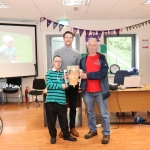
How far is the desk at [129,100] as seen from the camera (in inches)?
149

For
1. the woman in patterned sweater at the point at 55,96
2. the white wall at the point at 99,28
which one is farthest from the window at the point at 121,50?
the woman in patterned sweater at the point at 55,96

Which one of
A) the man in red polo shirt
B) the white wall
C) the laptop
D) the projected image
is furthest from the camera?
the white wall

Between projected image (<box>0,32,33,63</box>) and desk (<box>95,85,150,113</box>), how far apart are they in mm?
3182

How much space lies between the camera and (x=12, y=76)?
588cm

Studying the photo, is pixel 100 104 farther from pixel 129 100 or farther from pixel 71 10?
pixel 71 10

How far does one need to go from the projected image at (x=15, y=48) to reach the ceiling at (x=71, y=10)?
0.52 m

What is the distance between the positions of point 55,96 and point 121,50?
13.5 feet

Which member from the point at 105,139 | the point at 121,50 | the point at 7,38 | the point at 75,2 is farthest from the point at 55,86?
the point at 121,50

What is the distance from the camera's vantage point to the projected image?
5720 millimetres

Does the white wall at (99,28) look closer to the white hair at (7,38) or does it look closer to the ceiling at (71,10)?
the ceiling at (71,10)

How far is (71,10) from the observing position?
16.0 ft

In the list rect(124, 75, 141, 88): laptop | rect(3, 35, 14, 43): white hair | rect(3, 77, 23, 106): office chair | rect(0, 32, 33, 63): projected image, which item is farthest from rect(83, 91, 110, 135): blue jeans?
rect(3, 35, 14, 43): white hair

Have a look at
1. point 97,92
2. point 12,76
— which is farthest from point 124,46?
point 97,92

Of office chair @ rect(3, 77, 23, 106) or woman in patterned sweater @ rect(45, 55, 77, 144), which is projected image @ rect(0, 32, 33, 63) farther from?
woman in patterned sweater @ rect(45, 55, 77, 144)
